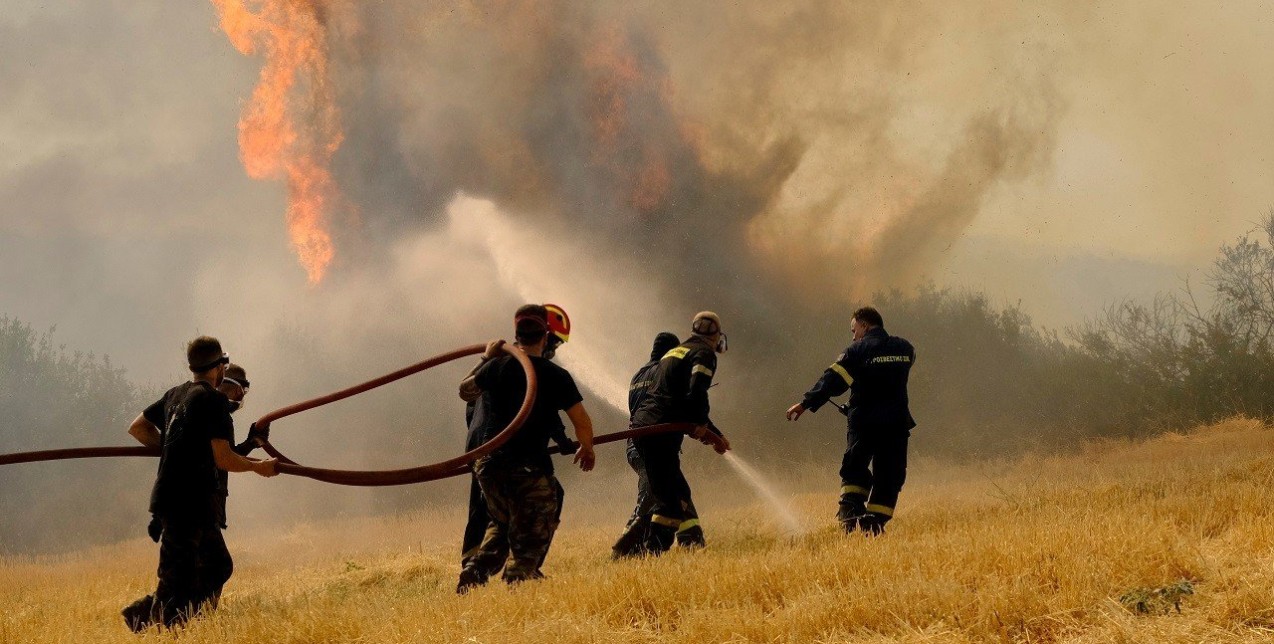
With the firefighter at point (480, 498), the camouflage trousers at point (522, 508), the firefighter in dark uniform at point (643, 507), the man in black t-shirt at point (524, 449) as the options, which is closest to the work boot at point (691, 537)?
the firefighter in dark uniform at point (643, 507)

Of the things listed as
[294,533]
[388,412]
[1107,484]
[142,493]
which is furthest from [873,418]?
[142,493]

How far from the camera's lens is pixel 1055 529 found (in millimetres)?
6730

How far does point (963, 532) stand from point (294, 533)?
1735 cm

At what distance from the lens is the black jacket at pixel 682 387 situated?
855 centimetres

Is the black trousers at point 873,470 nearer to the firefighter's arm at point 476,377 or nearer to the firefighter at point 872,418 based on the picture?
the firefighter at point 872,418

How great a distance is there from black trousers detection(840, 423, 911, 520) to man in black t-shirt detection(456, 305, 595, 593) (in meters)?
2.89

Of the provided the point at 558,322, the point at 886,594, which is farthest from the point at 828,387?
the point at 886,594

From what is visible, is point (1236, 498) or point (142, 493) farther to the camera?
point (142, 493)

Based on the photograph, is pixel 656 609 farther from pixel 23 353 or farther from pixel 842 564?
pixel 23 353

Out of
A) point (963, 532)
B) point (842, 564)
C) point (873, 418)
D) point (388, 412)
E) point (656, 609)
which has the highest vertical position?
point (388, 412)

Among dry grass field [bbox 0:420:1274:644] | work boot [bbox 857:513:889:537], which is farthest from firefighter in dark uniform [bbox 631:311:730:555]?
work boot [bbox 857:513:889:537]

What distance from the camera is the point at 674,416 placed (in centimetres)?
872

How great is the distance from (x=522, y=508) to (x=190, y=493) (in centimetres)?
212

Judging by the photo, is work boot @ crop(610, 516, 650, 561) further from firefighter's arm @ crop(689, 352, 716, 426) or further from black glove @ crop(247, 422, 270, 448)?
black glove @ crop(247, 422, 270, 448)
